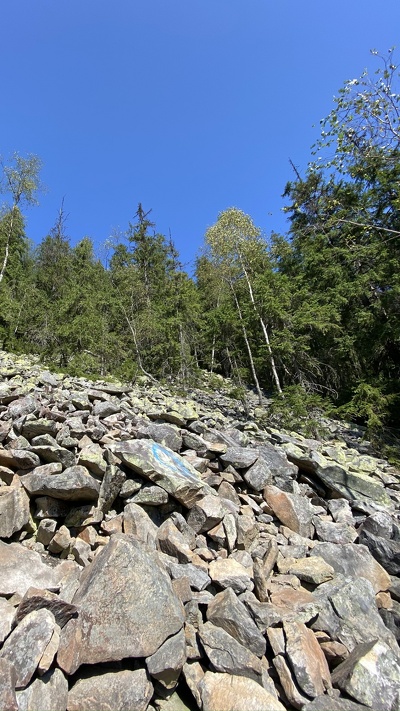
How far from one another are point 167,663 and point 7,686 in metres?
1.30

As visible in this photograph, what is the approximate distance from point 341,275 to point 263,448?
13458 mm

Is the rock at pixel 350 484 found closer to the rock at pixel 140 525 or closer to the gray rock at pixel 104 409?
the rock at pixel 140 525

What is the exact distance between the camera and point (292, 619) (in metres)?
3.81

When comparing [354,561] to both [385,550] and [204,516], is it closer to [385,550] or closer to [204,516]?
[385,550]

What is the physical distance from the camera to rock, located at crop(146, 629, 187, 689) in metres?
3.03

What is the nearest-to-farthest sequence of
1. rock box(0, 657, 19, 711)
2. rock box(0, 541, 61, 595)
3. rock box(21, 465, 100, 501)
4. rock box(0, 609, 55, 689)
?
rock box(0, 657, 19, 711), rock box(0, 609, 55, 689), rock box(0, 541, 61, 595), rock box(21, 465, 100, 501)

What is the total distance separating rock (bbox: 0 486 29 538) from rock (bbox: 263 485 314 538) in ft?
12.8

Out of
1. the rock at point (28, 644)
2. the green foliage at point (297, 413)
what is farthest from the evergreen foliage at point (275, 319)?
the rock at point (28, 644)

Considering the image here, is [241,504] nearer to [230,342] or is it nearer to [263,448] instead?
[263,448]

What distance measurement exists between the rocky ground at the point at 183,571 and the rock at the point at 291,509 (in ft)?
0.08

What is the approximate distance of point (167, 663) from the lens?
3059 mm

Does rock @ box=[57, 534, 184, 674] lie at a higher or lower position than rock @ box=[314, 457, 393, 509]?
lower

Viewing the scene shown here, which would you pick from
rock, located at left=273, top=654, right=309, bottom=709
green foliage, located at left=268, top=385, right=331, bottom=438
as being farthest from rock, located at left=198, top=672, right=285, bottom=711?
green foliage, located at left=268, top=385, right=331, bottom=438

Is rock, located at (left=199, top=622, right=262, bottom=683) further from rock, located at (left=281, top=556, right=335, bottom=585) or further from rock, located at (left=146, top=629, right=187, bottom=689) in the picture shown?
rock, located at (left=281, top=556, right=335, bottom=585)
